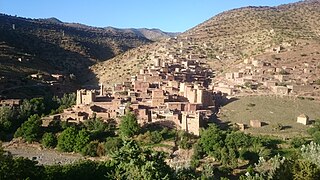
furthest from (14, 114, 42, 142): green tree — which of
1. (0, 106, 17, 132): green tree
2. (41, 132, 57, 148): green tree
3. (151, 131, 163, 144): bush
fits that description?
(151, 131, 163, 144): bush

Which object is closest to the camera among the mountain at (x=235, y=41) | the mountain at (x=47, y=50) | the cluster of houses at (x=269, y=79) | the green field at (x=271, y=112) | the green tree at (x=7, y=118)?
the green field at (x=271, y=112)

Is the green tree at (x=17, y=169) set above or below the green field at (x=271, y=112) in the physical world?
below

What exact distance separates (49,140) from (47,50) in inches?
1121

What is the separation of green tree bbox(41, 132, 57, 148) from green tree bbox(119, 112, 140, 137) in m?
3.93

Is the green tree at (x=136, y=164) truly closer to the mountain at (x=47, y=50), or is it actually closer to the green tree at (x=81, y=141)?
the green tree at (x=81, y=141)

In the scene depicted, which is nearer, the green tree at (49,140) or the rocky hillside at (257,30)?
the green tree at (49,140)

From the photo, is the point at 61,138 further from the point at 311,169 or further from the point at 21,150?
the point at 311,169

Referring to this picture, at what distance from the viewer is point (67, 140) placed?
2416cm

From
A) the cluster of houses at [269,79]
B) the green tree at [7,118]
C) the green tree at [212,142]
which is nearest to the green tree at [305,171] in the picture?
the green tree at [212,142]

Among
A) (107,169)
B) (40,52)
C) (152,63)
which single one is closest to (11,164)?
(107,169)

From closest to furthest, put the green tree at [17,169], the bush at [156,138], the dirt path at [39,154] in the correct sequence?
the green tree at [17,169] → the dirt path at [39,154] → the bush at [156,138]

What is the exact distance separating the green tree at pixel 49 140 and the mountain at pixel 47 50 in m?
9.90

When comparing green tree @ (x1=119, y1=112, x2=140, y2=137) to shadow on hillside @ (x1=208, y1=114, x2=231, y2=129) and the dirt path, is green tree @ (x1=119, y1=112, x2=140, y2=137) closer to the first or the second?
the dirt path

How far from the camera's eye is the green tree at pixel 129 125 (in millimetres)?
23658
